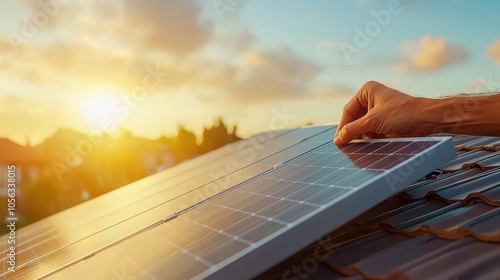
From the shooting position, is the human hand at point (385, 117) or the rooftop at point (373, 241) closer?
the rooftop at point (373, 241)

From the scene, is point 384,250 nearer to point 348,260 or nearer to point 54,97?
point 348,260

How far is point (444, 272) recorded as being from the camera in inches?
87.4

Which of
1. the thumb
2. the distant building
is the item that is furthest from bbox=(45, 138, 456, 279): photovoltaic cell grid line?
the distant building

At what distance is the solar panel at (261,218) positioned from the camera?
7.10ft

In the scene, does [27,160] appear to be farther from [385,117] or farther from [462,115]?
[462,115]

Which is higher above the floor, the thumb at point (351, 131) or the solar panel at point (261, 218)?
the thumb at point (351, 131)

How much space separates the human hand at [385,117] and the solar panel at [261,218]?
5.3 inches

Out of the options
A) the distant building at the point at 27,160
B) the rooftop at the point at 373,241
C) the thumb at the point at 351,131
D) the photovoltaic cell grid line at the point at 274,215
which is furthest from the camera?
the distant building at the point at 27,160

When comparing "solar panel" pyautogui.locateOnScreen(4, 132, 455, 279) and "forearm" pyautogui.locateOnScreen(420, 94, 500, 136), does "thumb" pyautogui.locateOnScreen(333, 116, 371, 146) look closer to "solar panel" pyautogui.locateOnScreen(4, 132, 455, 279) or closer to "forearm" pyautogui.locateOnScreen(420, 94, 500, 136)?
"solar panel" pyautogui.locateOnScreen(4, 132, 455, 279)

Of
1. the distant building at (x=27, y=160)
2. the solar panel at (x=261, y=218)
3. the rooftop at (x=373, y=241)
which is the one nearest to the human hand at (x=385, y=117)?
the solar panel at (x=261, y=218)

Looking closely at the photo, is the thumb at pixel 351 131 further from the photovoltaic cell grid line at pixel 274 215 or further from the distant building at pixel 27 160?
the distant building at pixel 27 160

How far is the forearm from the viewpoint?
369 centimetres

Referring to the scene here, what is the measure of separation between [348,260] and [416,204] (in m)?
1.14

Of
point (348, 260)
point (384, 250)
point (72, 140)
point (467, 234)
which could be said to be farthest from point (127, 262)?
point (72, 140)
